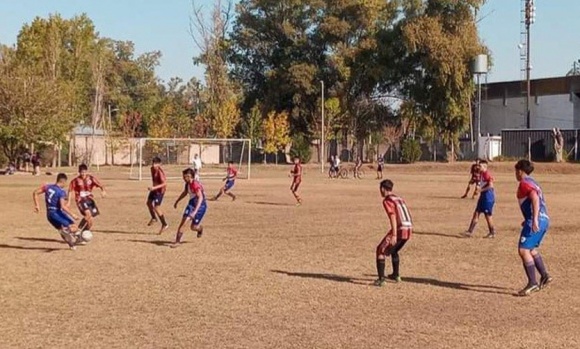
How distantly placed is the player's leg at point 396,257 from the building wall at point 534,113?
65741mm

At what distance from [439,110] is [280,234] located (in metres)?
54.2

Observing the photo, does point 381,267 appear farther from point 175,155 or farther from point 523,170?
point 175,155

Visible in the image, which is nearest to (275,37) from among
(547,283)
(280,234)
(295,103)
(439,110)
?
(295,103)

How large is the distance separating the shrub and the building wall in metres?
9.14

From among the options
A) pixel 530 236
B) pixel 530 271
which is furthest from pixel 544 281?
pixel 530 236

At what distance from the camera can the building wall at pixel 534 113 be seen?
73500mm

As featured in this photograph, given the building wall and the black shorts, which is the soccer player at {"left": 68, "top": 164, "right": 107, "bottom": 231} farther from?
the building wall

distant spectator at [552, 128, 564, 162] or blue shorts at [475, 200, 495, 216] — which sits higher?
distant spectator at [552, 128, 564, 162]

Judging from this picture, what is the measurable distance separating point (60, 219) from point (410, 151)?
60.0 metres

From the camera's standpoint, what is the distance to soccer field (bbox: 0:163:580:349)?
28.3 ft

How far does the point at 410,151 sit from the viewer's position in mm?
73312

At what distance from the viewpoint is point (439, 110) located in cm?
7100

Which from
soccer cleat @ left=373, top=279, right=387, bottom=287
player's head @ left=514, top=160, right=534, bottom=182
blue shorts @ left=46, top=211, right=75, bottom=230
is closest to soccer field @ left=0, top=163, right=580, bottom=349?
soccer cleat @ left=373, top=279, right=387, bottom=287

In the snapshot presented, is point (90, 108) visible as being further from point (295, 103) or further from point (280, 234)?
point (280, 234)
